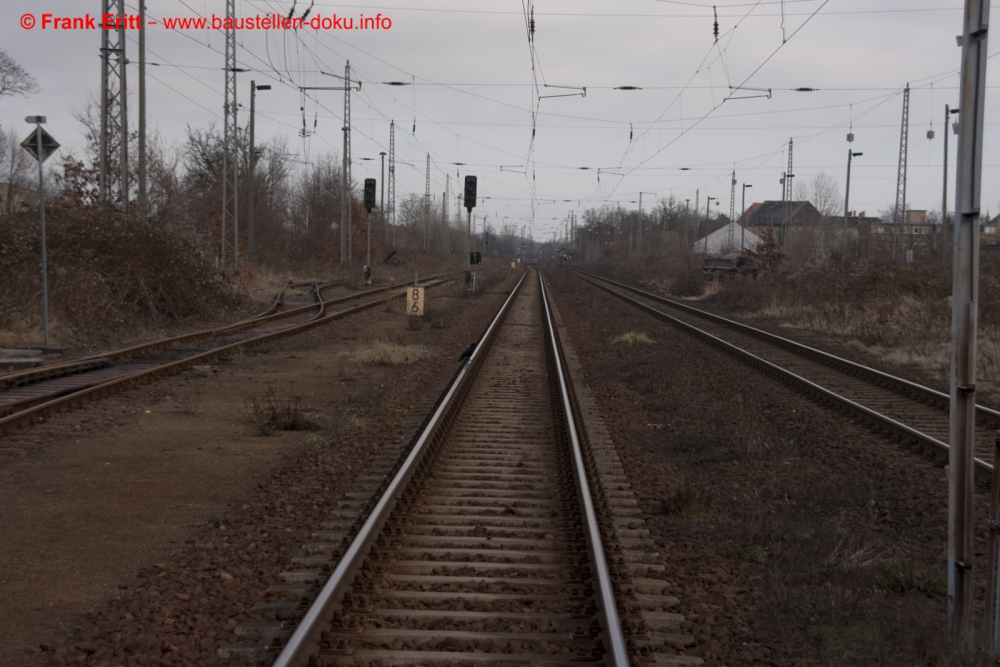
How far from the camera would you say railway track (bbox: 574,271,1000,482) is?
1004cm

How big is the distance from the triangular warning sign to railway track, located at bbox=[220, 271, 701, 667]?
10166mm

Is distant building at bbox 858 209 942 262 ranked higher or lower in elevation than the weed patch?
higher

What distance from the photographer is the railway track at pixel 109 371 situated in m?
10.2

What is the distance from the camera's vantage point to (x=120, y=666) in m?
4.09

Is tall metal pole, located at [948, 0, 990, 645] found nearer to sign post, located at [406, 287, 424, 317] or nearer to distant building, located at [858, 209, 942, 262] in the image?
sign post, located at [406, 287, 424, 317]

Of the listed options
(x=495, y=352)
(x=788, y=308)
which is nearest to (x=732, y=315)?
(x=788, y=308)

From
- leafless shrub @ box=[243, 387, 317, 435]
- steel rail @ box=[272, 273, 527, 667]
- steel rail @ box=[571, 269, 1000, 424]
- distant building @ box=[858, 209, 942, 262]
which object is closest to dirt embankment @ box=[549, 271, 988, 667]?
steel rail @ box=[571, 269, 1000, 424]

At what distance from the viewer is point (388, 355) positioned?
53.5 ft

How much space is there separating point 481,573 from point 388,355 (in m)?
11.2

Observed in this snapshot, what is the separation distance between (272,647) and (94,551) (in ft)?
7.52

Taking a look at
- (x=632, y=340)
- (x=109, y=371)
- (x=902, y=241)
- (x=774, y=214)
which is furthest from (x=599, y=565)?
(x=774, y=214)

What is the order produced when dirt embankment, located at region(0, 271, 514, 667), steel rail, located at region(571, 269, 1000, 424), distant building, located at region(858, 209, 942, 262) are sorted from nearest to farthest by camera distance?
dirt embankment, located at region(0, 271, 514, 667) < steel rail, located at region(571, 269, 1000, 424) < distant building, located at region(858, 209, 942, 262)

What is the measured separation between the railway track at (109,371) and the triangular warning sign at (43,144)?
145 inches

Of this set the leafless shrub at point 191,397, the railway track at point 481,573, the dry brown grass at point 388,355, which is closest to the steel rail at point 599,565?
the railway track at point 481,573
